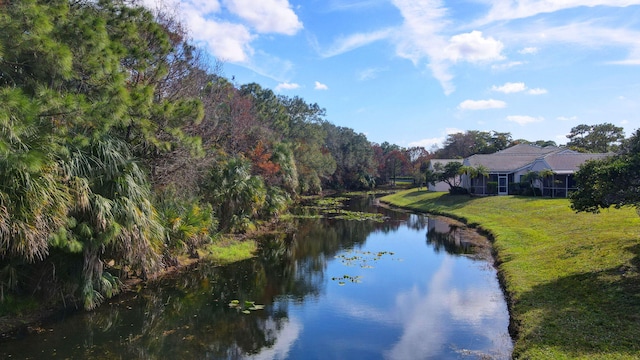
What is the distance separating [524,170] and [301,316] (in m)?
36.5

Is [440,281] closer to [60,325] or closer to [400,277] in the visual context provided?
[400,277]

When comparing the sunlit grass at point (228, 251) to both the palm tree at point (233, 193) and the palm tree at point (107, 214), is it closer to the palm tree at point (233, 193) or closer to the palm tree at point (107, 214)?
the palm tree at point (233, 193)

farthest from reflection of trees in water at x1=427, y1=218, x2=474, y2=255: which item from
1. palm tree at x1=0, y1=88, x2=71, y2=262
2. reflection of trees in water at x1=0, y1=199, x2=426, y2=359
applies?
palm tree at x1=0, y1=88, x2=71, y2=262

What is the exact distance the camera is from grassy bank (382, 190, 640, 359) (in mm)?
8883

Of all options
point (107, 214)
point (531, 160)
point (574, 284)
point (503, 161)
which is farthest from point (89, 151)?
point (531, 160)

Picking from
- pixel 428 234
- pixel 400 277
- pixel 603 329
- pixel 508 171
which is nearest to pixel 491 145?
pixel 508 171

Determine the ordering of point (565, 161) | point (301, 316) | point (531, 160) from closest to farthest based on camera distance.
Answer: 1. point (301, 316)
2. point (565, 161)
3. point (531, 160)

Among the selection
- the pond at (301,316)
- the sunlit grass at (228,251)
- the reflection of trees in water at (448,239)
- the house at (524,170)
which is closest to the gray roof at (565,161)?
the house at (524,170)

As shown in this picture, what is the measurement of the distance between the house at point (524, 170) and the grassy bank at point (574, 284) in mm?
14094

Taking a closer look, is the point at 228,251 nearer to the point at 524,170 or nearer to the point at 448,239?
the point at 448,239

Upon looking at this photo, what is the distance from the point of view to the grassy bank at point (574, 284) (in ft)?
29.1

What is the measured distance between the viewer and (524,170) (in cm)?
4219

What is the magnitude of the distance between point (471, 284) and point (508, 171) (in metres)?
30.9

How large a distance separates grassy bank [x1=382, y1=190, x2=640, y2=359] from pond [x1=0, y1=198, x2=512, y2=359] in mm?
883
